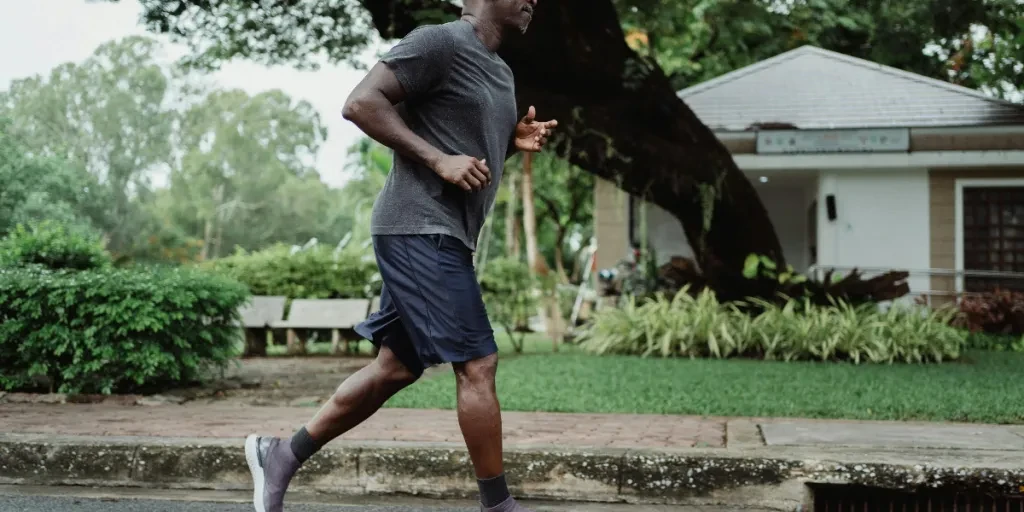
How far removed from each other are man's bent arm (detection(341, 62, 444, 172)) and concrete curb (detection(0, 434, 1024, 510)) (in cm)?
149

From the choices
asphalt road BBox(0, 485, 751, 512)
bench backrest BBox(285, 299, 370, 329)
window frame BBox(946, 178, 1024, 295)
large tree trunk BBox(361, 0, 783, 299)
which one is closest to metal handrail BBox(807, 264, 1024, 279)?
window frame BBox(946, 178, 1024, 295)

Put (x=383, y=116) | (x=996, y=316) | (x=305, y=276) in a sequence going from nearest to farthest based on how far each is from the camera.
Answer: (x=383, y=116) → (x=305, y=276) → (x=996, y=316)

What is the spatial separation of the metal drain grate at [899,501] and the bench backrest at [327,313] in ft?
27.9

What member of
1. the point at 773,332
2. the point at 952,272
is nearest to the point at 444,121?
the point at 773,332

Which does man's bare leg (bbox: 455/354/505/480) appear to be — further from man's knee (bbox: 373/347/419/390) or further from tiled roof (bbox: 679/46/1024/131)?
tiled roof (bbox: 679/46/1024/131)

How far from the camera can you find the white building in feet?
48.3

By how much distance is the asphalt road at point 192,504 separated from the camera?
3.72 metres

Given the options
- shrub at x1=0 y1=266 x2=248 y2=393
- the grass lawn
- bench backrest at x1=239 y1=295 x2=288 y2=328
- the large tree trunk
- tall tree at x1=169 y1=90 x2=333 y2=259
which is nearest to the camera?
the grass lawn

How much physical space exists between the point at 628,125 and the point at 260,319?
5.05 metres

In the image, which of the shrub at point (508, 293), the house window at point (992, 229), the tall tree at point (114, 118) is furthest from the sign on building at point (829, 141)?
the tall tree at point (114, 118)

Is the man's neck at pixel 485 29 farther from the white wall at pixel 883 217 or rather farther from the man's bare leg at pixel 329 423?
the white wall at pixel 883 217

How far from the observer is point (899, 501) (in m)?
3.90

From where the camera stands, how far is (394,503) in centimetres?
395

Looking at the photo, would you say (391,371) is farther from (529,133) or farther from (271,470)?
(529,133)
